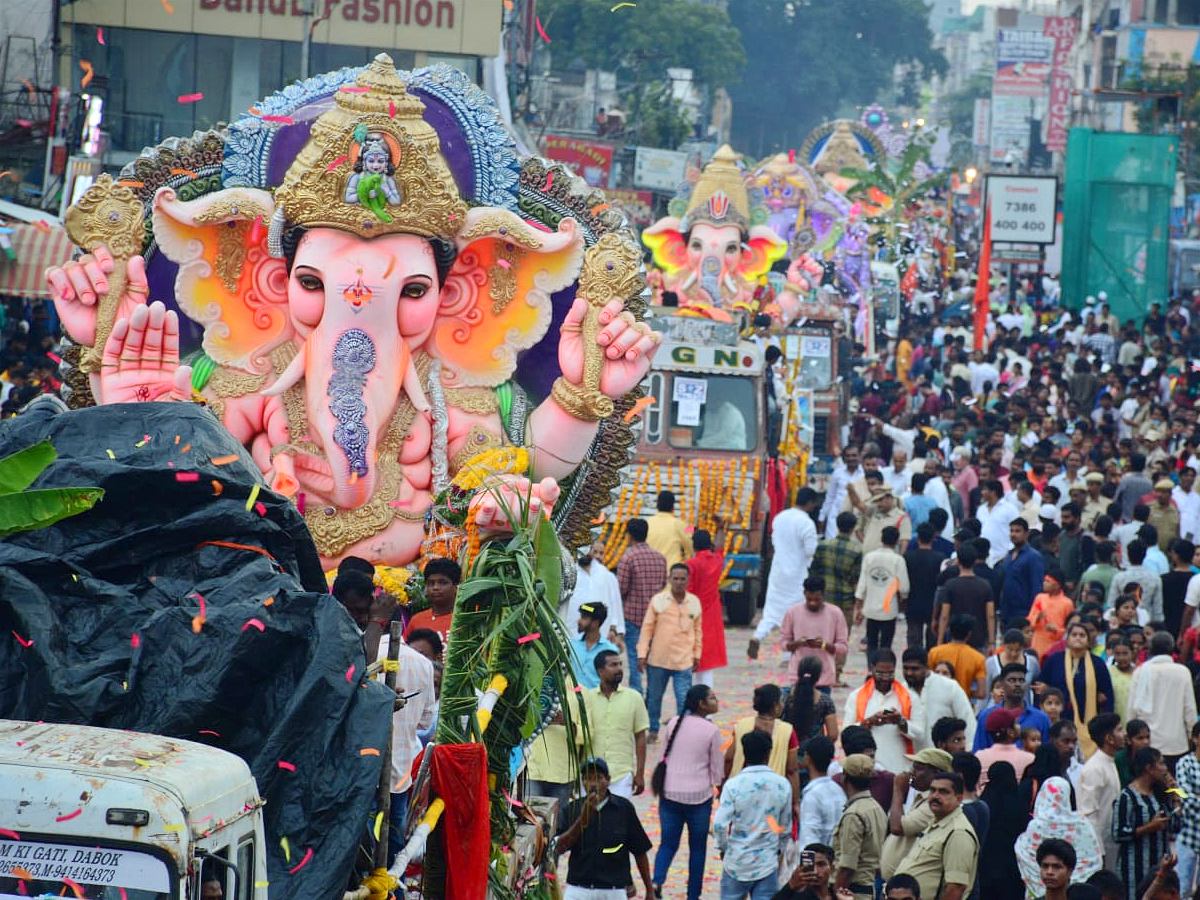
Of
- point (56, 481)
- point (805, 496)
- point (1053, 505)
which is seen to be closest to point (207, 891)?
Result: point (56, 481)

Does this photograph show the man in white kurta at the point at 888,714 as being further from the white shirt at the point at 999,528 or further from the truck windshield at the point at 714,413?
the truck windshield at the point at 714,413

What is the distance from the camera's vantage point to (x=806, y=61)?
85.5m

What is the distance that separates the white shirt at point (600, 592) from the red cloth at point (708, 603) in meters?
0.81

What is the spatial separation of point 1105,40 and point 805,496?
54494mm

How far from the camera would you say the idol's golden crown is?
977 cm

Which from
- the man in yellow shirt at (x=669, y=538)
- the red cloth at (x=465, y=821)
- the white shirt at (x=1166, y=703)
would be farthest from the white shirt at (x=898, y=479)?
the red cloth at (x=465, y=821)

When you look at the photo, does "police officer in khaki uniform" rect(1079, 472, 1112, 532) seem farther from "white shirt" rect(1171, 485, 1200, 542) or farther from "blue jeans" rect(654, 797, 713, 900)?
"blue jeans" rect(654, 797, 713, 900)

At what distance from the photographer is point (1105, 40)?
66812 mm

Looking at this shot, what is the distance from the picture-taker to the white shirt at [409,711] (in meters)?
6.86

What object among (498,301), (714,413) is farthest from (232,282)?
(714,413)

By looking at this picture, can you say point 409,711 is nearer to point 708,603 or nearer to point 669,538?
point 708,603

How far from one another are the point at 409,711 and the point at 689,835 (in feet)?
11.3

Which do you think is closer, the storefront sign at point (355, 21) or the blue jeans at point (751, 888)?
the blue jeans at point (751, 888)

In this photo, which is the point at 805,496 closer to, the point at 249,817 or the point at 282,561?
the point at 282,561
